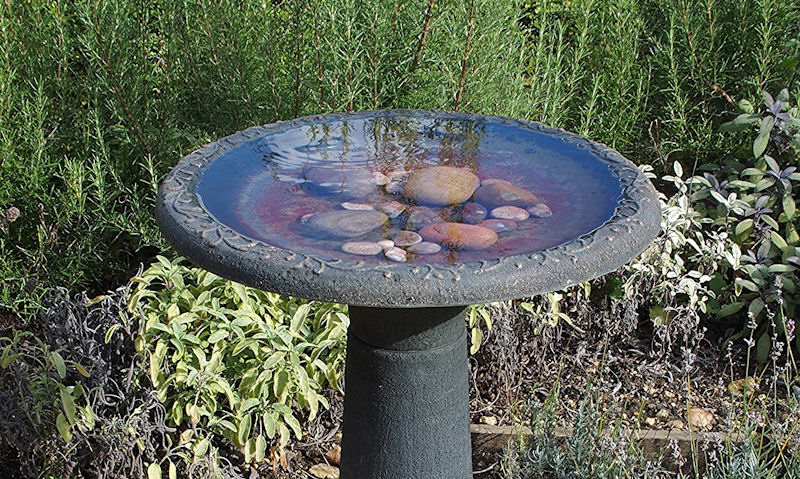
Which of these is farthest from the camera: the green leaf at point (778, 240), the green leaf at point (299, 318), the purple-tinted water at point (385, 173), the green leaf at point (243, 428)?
the green leaf at point (778, 240)

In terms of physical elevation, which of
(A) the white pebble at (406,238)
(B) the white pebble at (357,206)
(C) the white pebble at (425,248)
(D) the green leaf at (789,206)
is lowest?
(D) the green leaf at (789,206)

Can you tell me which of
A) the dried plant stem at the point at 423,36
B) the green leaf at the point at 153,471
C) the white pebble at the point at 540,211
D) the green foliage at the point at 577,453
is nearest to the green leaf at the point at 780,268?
the green foliage at the point at 577,453

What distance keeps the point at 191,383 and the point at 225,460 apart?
1.45 feet

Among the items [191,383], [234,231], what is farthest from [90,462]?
[234,231]

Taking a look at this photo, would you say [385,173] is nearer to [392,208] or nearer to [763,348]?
[392,208]

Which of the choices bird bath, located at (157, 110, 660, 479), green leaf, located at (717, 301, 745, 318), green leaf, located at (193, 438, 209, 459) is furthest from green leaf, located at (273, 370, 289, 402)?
green leaf, located at (717, 301, 745, 318)

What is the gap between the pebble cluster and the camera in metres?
1.84

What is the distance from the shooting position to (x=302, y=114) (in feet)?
11.0

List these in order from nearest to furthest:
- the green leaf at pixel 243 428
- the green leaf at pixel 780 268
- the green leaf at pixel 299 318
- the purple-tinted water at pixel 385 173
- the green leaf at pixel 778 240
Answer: the purple-tinted water at pixel 385 173
the green leaf at pixel 243 428
the green leaf at pixel 299 318
the green leaf at pixel 780 268
the green leaf at pixel 778 240

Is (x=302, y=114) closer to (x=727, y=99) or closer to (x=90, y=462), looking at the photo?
(x=90, y=462)

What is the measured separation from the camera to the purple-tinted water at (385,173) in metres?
1.88

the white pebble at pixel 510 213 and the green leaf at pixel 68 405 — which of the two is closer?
the white pebble at pixel 510 213

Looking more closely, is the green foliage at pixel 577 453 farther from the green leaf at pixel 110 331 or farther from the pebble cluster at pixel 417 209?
the green leaf at pixel 110 331

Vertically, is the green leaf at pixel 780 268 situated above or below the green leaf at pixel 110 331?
above
